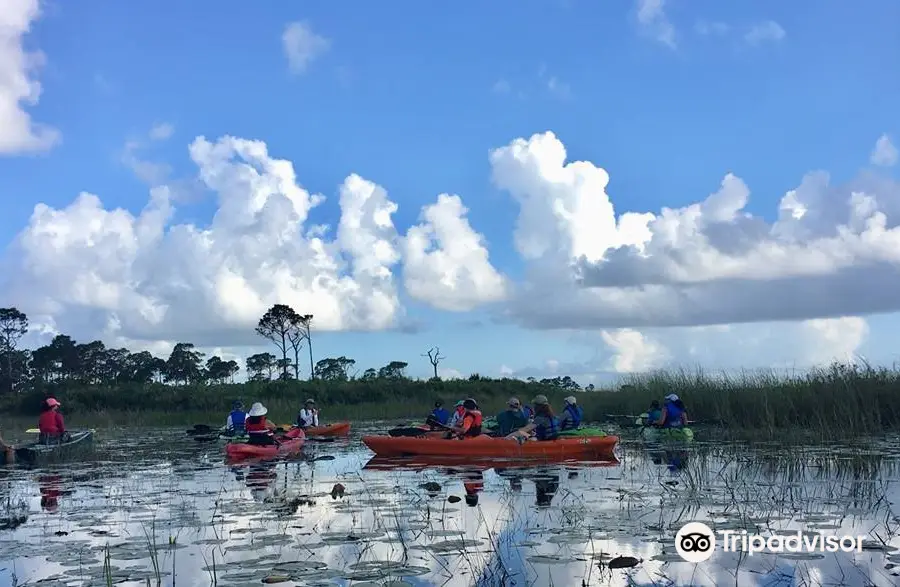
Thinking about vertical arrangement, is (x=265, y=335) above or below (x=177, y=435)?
above

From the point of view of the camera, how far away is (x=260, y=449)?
53.0ft

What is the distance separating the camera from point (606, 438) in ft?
49.6

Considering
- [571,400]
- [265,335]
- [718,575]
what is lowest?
[718,575]

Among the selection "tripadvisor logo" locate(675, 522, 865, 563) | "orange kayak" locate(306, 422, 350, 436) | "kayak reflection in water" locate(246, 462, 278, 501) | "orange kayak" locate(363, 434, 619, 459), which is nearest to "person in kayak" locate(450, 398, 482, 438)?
"orange kayak" locate(363, 434, 619, 459)

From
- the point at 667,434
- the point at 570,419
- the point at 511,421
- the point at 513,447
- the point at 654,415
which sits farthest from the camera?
the point at 654,415

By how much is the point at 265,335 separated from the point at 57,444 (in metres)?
38.0

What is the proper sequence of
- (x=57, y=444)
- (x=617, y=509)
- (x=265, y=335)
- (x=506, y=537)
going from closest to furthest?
(x=506, y=537)
(x=617, y=509)
(x=57, y=444)
(x=265, y=335)

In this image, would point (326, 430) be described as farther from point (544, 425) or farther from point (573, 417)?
point (544, 425)

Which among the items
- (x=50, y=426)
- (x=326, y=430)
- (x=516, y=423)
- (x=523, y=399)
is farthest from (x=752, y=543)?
(x=523, y=399)

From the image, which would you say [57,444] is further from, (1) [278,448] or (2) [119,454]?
(1) [278,448]

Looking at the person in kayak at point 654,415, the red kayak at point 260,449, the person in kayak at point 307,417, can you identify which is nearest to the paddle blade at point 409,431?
the red kayak at point 260,449

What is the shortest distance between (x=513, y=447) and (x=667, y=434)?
17.0 feet

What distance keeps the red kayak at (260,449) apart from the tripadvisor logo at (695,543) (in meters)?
10.7

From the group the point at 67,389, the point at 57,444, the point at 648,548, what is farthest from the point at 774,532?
the point at 67,389
